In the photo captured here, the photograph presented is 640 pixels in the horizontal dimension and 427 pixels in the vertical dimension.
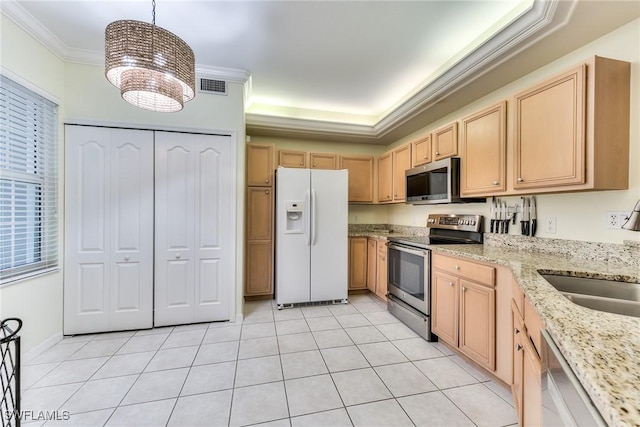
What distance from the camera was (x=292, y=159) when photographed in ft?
13.0

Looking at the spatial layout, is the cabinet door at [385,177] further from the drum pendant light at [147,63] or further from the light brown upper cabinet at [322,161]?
the drum pendant light at [147,63]

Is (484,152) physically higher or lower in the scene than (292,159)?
lower

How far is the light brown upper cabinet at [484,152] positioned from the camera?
218 centimetres

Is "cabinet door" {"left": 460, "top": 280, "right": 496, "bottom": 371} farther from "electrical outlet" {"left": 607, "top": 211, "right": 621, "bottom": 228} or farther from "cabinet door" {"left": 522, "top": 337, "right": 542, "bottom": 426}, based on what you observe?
"electrical outlet" {"left": 607, "top": 211, "right": 621, "bottom": 228}

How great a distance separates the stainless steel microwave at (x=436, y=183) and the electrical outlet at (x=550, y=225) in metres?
0.64

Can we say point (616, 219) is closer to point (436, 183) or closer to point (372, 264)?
point (436, 183)

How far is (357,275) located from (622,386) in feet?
11.5

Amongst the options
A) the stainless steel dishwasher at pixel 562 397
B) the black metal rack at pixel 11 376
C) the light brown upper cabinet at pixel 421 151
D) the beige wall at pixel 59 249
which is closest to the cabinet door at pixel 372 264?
the light brown upper cabinet at pixel 421 151

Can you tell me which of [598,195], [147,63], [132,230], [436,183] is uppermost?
[147,63]

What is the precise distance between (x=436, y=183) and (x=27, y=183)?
3745 millimetres

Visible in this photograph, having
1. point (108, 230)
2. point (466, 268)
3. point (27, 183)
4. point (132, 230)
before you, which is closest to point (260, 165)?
point (132, 230)

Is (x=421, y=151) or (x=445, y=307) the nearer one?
(x=445, y=307)

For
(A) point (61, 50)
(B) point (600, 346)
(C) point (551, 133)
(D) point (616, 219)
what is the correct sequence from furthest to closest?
(A) point (61, 50), (C) point (551, 133), (D) point (616, 219), (B) point (600, 346)

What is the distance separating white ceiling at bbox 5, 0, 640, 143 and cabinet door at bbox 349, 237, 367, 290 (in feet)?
5.99
